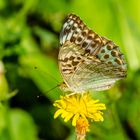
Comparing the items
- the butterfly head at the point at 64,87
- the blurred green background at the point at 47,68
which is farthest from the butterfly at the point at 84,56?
the blurred green background at the point at 47,68

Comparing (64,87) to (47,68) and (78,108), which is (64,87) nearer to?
(78,108)

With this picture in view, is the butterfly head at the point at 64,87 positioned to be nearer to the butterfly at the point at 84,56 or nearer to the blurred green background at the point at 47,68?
the butterfly at the point at 84,56

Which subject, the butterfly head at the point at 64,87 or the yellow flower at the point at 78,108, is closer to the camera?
the yellow flower at the point at 78,108

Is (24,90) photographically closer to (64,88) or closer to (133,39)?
(133,39)

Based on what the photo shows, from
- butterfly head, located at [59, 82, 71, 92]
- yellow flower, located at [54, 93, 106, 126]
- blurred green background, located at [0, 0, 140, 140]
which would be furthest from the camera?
blurred green background, located at [0, 0, 140, 140]

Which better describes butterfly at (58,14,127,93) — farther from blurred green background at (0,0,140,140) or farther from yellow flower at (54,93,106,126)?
blurred green background at (0,0,140,140)

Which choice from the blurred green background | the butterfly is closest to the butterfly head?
the butterfly

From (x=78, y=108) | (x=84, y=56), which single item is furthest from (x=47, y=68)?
(x=78, y=108)
